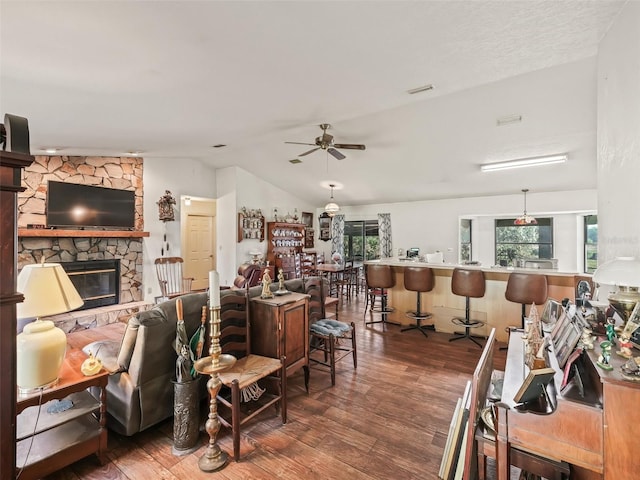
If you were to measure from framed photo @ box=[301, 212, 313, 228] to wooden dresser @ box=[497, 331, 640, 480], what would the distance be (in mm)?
7979

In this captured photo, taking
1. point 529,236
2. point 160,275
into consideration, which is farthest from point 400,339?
point 529,236

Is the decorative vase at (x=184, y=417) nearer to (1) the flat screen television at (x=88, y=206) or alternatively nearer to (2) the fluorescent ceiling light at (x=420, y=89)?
(2) the fluorescent ceiling light at (x=420, y=89)

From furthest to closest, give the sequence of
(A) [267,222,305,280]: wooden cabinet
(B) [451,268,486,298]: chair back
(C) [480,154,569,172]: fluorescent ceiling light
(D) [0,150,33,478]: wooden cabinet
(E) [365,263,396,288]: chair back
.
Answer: (A) [267,222,305,280]: wooden cabinet < (C) [480,154,569,172]: fluorescent ceiling light < (E) [365,263,396,288]: chair back < (B) [451,268,486,298]: chair back < (D) [0,150,33,478]: wooden cabinet

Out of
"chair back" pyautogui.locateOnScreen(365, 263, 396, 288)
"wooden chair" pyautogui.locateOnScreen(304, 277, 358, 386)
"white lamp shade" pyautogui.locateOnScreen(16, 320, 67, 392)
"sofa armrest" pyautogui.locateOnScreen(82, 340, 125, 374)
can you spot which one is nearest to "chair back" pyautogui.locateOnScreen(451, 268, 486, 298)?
"chair back" pyautogui.locateOnScreen(365, 263, 396, 288)

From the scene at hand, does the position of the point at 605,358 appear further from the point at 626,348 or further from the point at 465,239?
the point at 465,239

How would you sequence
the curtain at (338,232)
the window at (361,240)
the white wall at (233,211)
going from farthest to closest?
the curtain at (338,232), the window at (361,240), the white wall at (233,211)

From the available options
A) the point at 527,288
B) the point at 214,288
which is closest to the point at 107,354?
the point at 214,288

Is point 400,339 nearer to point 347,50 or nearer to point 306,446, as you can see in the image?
point 306,446

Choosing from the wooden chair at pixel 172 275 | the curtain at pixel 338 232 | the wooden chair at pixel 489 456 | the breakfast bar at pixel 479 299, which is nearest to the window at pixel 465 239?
the curtain at pixel 338 232

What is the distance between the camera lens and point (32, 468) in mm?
1622

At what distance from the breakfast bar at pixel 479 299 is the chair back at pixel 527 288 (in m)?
0.20

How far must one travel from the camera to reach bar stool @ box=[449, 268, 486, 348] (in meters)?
3.88

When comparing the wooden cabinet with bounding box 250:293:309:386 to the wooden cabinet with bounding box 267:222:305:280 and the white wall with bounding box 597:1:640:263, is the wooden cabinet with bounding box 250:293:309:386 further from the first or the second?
the wooden cabinet with bounding box 267:222:305:280

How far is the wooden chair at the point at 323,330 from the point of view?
293 centimetres
